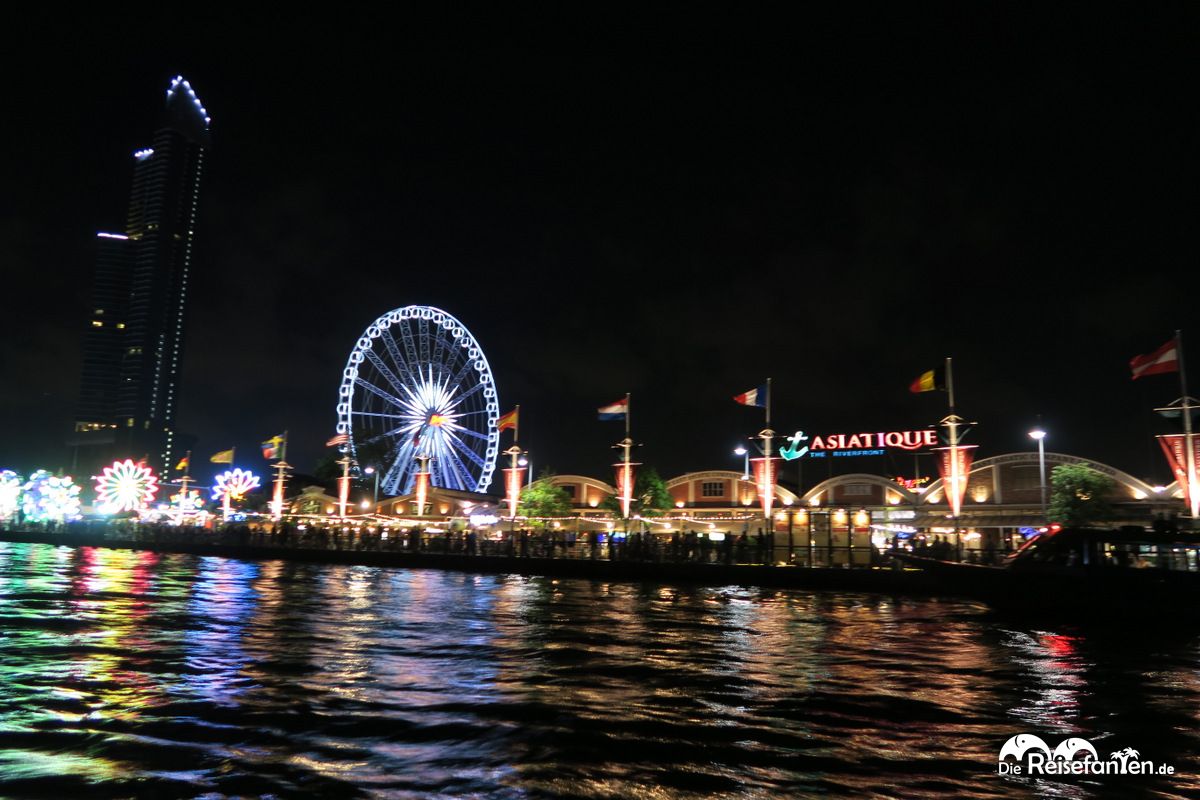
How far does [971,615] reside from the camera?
24594mm

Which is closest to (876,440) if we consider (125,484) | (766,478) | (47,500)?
(766,478)

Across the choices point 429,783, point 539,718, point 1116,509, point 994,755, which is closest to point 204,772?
point 429,783

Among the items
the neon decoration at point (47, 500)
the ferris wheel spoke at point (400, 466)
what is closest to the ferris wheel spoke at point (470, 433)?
the ferris wheel spoke at point (400, 466)

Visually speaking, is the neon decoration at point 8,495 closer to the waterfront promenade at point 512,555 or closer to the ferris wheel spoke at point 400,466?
the waterfront promenade at point 512,555

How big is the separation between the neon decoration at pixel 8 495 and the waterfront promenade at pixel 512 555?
37163mm

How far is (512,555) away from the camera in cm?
4534

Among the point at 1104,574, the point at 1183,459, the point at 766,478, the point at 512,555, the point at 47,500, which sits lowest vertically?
the point at 512,555

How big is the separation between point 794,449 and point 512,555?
1195 inches

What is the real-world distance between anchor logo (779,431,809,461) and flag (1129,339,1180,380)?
2935 centimetres

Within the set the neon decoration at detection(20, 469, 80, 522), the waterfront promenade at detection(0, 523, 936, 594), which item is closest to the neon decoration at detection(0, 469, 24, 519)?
the neon decoration at detection(20, 469, 80, 522)

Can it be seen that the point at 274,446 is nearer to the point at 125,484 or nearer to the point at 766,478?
the point at 125,484

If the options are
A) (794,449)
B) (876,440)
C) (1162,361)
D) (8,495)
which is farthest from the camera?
(8,495)

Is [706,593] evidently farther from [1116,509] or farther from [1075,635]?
[1116,509]

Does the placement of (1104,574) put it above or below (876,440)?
below
